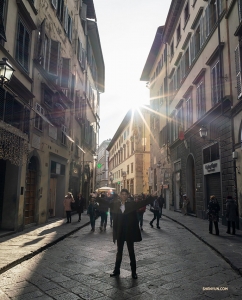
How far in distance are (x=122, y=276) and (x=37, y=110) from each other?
929 centimetres

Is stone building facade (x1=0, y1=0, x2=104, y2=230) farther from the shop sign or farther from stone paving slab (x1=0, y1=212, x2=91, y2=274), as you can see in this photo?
the shop sign

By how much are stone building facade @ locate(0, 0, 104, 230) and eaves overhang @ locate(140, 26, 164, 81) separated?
1114 cm

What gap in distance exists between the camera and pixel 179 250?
310 inches

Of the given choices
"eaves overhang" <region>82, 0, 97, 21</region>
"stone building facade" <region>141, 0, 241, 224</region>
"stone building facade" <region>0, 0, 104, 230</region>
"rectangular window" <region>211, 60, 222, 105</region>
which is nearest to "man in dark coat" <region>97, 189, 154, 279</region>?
"stone building facade" <region>0, 0, 104, 230</region>

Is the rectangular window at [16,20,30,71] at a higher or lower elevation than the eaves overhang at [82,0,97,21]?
lower

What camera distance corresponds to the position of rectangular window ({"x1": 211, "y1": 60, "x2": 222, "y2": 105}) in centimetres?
1392

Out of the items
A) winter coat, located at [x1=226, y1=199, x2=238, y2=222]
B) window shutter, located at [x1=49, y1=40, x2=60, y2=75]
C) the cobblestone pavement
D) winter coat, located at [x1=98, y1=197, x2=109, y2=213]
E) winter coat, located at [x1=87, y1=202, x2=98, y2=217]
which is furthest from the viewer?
window shutter, located at [x1=49, y1=40, x2=60, y2=75]

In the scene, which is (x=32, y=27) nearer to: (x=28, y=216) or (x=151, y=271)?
(x=28, y=216)

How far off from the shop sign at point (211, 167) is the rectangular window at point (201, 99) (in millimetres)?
3126

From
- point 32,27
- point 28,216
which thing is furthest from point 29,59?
point 28,216

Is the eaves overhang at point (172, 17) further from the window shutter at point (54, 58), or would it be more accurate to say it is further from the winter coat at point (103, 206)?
the winter coat at point (103, 206)

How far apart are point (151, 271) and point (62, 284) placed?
1785mm

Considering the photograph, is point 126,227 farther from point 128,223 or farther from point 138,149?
point 138,149

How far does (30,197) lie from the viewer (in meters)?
12.6
